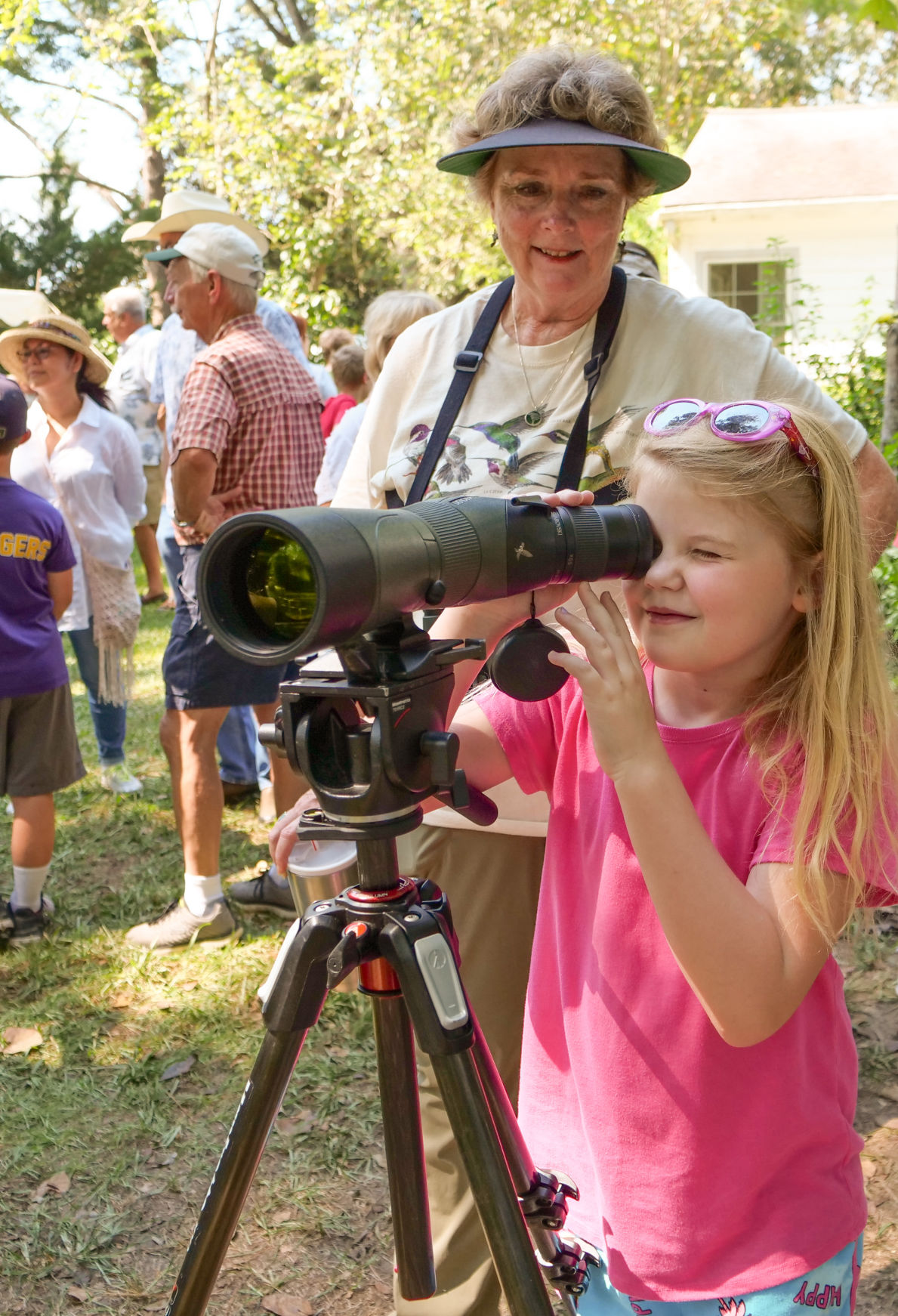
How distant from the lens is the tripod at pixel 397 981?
1.20m

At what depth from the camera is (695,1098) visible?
1.48m

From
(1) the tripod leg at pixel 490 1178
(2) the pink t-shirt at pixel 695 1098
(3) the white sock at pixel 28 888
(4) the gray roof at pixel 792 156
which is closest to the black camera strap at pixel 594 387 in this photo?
(2) the pink t-shirt at pixel 695 1098

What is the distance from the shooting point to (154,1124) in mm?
3193

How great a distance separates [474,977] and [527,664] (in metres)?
1.10

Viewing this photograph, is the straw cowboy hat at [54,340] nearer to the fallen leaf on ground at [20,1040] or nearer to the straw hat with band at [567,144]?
the fallen leaf on ground at [20,1040]

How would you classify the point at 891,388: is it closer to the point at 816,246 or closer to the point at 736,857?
the point at 736,857

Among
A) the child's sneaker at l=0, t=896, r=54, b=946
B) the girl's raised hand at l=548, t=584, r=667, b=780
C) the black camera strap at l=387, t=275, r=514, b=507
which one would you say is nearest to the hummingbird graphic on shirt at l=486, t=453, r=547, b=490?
the black camera strap at l=387, t=275, r=514, b=507

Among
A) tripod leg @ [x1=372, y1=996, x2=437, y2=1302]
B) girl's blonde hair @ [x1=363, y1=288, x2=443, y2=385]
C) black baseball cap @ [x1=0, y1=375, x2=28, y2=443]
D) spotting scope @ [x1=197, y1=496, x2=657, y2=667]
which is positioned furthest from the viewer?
girl's blonde hair @ [x1=363, y1=288, x2=443, y2=385]

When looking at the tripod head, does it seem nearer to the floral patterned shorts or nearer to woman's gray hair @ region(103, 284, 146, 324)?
the floral patterned shorts

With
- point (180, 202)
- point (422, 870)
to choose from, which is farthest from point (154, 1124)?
point (180, 202)

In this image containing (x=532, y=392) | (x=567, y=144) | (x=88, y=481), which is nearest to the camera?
(x=567, y=144)

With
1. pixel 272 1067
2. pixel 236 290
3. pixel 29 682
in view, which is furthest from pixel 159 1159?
pixel 236 290

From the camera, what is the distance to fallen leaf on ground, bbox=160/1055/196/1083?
3.41 metres

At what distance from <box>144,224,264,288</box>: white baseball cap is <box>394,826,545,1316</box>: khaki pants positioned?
2.70 meters
